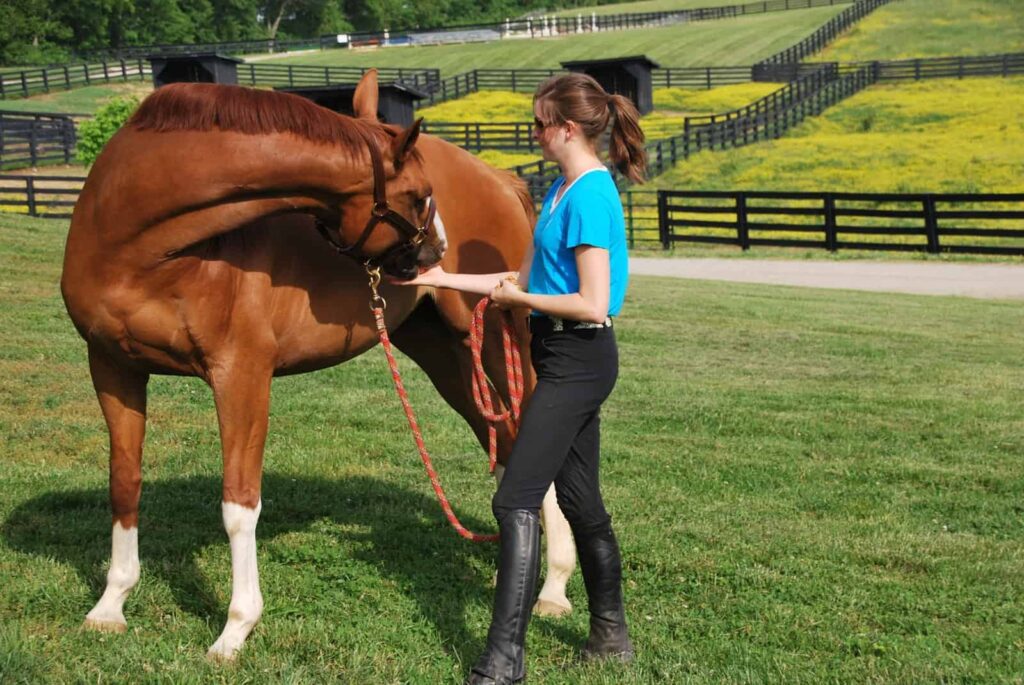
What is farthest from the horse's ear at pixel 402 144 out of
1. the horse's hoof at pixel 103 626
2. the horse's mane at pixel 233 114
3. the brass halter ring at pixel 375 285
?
the horse's hoof at pixel 103 626

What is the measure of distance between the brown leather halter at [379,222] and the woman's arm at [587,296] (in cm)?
81

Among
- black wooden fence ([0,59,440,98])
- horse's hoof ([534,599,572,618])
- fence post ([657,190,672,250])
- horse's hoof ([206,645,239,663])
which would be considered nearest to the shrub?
fence post ([657,190,672,250])

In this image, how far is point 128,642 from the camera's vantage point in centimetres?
434

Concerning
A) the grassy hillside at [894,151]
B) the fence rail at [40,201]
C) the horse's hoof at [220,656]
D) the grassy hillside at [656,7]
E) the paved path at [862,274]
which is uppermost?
the grassy hillside at [656,7]

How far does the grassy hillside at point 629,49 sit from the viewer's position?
73562 mm

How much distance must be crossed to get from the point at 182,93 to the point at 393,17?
115 meters

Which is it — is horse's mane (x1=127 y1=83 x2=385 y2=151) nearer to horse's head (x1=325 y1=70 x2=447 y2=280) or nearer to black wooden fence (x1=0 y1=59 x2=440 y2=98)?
horse's head (x1=325 y1=70 x2=447 y2=280)

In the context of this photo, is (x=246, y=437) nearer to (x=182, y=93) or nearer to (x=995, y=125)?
(x=182, y=93)

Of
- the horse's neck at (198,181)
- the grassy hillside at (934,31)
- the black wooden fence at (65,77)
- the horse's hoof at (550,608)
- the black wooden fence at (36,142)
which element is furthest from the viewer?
the grassy hillside at (934,31)

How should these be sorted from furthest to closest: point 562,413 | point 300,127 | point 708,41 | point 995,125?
point 708,41, point 995,125, point 300,127, point 562,413

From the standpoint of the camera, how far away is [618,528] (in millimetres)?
6094

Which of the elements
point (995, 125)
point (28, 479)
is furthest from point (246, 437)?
point (995, 125)

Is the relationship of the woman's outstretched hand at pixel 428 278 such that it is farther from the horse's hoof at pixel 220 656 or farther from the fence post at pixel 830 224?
the fence post at pixel 830 224

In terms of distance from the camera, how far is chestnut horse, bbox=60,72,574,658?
13.6 feet
